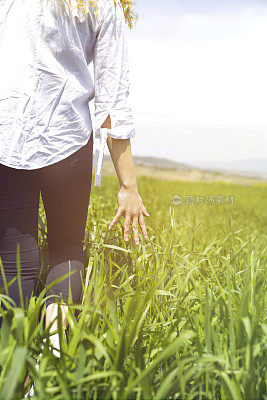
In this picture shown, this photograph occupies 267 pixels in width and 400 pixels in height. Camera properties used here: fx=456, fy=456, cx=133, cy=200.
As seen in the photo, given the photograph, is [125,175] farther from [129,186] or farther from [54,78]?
[54,78]

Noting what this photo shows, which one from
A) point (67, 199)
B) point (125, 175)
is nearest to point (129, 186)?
point (125, 175)

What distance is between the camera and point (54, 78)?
4.66ft

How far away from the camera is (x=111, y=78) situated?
1.49 m

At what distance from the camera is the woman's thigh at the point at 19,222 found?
1443 mm

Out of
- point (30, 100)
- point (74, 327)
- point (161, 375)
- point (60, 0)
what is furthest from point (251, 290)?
point (60, 0)

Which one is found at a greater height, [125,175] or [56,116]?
[56,116]

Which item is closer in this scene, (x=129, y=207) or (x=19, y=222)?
(x=19, y=222)

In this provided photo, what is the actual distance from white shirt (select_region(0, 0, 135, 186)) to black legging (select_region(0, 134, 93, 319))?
0.18ft

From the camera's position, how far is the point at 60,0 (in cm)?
141

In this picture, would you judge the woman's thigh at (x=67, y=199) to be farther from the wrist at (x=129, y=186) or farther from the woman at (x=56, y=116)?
the wrist at (x=129, y=186)

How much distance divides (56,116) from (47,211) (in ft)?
1.12

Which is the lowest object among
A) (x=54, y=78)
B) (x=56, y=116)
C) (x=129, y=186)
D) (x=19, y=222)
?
(x=19, y=222)

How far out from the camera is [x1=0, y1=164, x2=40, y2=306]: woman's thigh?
144cm

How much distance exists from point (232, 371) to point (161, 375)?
31 cm
